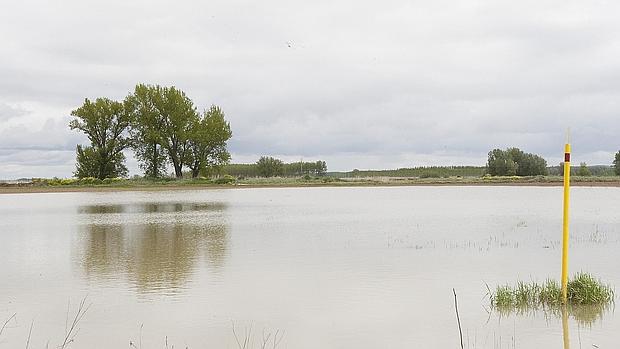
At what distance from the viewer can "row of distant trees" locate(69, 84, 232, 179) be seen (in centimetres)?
7462

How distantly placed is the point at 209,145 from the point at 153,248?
58469 mm

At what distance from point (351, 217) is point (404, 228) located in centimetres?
577

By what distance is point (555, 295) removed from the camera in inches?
364

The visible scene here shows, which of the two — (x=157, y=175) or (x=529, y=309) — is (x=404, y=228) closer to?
(x=529, y=309)

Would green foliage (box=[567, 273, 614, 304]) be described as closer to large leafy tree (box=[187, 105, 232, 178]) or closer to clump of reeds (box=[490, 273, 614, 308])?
clump of reeds (box=[490, 273, 614, 308])

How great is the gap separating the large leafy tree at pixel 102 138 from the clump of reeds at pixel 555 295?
232 feet

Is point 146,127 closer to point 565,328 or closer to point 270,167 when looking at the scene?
point 270,167

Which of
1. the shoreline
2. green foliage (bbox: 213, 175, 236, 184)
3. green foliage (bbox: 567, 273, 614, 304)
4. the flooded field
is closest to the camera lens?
the flooded field

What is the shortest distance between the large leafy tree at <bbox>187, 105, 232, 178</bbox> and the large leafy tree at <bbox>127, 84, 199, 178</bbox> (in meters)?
0.72

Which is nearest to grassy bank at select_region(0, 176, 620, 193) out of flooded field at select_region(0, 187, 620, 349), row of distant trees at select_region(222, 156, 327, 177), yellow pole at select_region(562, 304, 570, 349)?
row of distant trees at select_region(222, 156, 327, 177)

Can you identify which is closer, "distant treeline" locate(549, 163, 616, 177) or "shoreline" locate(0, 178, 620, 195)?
Answer: "shoreline" locate(0, 178, 620, 195)

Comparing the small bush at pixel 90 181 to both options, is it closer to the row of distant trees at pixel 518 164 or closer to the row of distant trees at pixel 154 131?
the row of distant trees at pixel 154 131

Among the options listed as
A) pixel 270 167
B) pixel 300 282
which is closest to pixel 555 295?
pixel 300 282

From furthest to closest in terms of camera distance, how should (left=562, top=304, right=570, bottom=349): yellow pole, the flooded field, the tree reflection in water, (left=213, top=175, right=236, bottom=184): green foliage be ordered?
1. (left=213, top=175, right=236, bottom=184): green foliage
2. the tree reflection in water
3. the flooded field
4. (left=562, top=304, right=570, bottom=349): yellow pole
